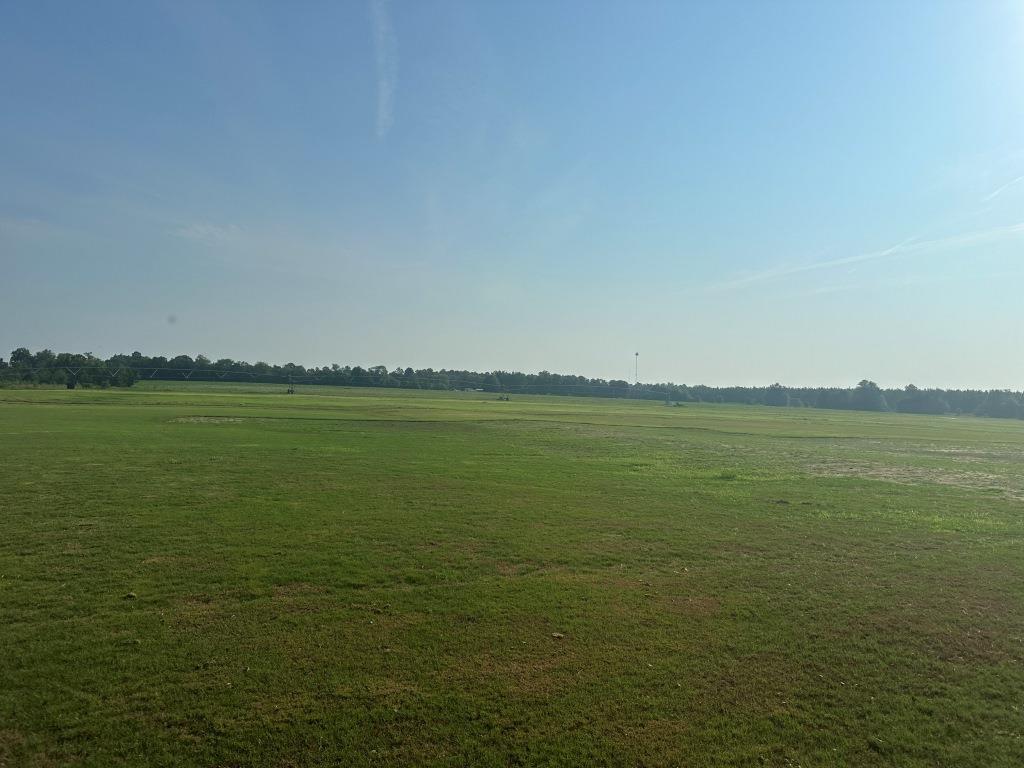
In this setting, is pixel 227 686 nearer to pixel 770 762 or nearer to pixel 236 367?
pixel 770 762

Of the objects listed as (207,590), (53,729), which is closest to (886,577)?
(207,590)

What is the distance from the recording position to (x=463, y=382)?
18762 centimetres

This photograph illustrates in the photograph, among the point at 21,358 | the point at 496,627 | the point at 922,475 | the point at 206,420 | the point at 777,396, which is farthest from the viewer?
the point at 777,396

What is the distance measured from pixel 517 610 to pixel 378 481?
1115cm

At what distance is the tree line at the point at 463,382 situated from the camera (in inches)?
5169

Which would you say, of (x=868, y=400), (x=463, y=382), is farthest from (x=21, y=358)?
(x=868, y=400)

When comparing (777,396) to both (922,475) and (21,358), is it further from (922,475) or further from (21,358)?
(21,358)

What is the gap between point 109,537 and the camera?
11109 millimetres

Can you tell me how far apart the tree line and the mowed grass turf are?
134 meters

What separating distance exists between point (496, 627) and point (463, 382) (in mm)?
180865

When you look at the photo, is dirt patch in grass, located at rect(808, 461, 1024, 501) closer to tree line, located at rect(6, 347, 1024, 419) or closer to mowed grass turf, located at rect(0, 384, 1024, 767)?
mowed grass turf, located at rect(0, 384, 1024, 767)

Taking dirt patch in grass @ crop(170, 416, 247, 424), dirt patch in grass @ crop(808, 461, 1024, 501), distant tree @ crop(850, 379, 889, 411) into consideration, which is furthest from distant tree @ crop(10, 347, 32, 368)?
distant tree @ crop(850, 379, 889, 411)

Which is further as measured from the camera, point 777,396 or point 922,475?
point 777,396

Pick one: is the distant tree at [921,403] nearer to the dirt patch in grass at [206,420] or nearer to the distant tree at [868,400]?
the distant tree at [868,400]
